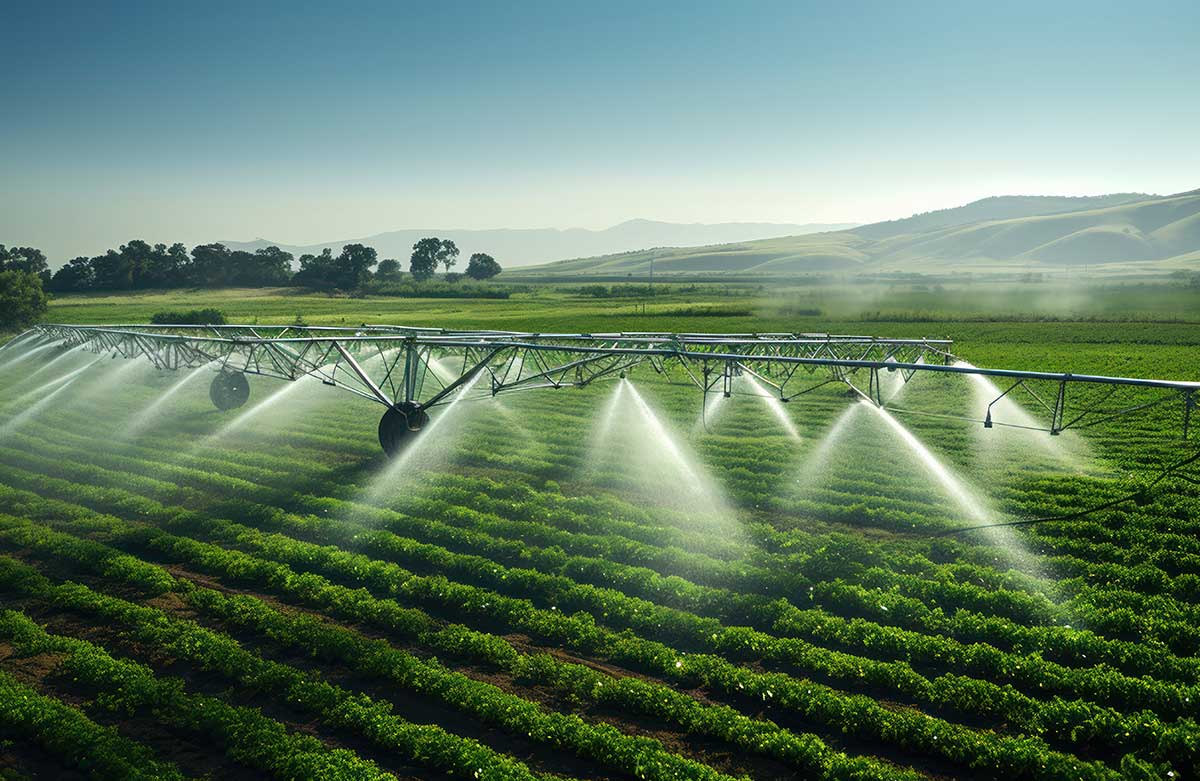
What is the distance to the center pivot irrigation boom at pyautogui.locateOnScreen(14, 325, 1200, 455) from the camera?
1933 cm

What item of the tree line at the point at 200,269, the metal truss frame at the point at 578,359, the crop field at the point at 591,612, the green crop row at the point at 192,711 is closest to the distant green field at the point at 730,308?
the tree line at the point at 200,269

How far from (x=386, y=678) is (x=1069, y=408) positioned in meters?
32.5

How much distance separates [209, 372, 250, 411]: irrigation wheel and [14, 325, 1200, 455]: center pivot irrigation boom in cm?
4

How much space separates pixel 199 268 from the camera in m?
140

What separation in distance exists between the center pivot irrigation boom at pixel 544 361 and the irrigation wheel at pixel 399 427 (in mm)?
29

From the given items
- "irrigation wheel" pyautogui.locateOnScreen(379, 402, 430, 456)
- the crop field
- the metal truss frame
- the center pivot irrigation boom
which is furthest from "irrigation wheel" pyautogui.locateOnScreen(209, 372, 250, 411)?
"irrigation wheel" pyautogui.locateOnScreen(379, 402, 430, 456)

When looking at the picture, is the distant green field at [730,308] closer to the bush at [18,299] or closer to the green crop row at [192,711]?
the bush at [18,299]

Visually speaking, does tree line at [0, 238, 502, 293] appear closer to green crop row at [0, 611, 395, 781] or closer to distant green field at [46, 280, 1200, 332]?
distant green field at [46, 280, 1200, 332]

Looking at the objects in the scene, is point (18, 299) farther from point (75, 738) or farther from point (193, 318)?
point (75, 738)

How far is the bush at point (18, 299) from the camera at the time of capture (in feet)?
197

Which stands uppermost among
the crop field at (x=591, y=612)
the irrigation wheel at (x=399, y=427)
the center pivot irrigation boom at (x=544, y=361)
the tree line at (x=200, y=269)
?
the tree line at (x=200, y=269)

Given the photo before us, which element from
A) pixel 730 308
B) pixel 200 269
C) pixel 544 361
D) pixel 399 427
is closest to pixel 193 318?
pixel 399 427

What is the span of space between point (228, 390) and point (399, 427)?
13.5m

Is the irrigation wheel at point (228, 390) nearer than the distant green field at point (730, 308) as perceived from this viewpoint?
Yes
